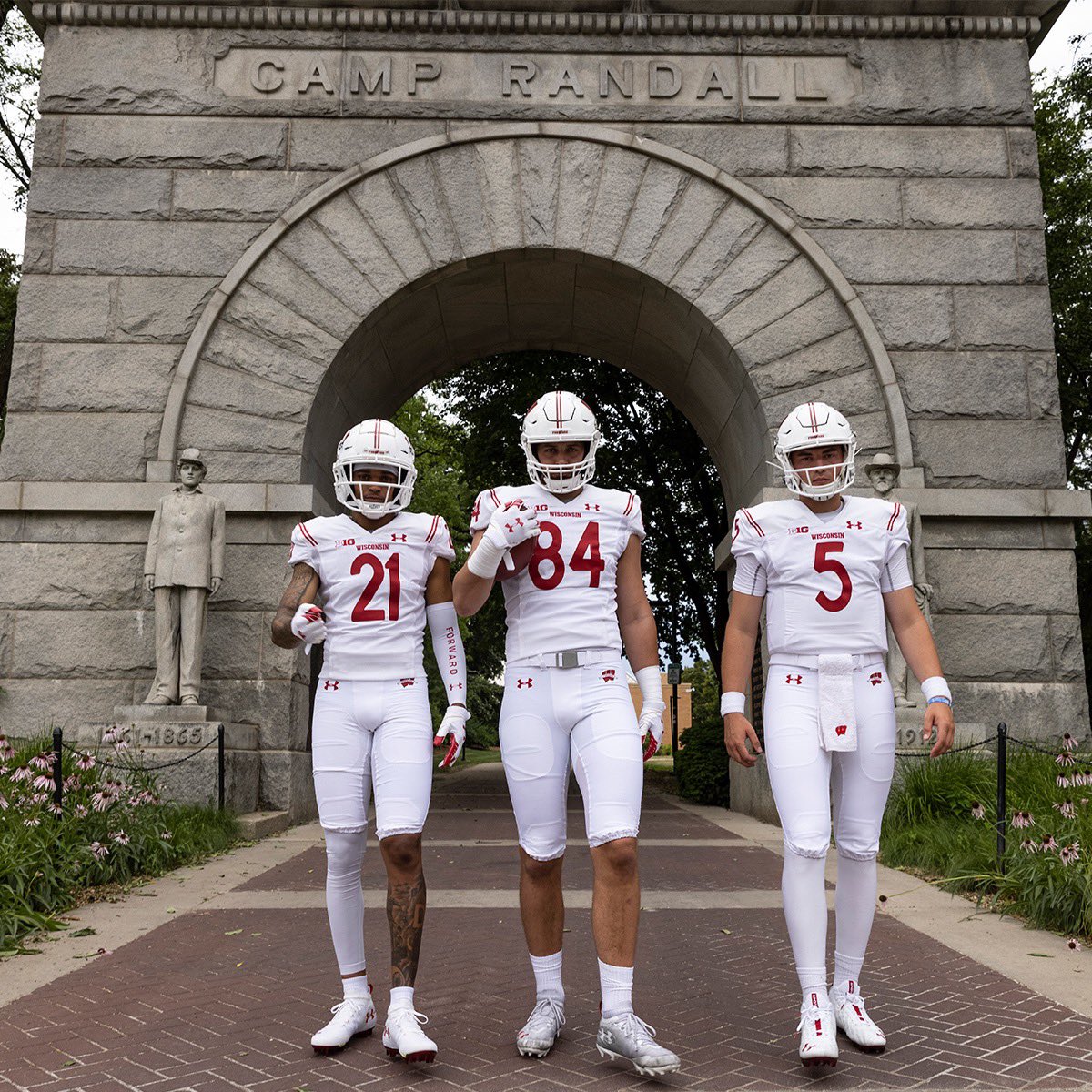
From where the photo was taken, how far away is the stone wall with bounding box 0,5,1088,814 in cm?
1062

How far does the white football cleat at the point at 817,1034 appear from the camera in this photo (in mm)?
3590

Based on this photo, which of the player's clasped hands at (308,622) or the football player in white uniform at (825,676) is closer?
the football player in white uniform at (825,676)

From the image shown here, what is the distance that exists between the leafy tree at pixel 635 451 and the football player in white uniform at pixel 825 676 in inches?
590

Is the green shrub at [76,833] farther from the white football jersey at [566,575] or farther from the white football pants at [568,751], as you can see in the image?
the white football jersey at [566,575]

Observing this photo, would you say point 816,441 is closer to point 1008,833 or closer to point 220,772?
point 1008,833

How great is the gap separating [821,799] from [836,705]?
0.34m

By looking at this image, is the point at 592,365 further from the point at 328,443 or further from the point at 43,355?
the point at 43,355

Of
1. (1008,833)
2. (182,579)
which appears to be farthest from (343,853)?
(182,579)

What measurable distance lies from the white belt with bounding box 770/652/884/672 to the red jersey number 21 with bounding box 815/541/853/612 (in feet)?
0.65

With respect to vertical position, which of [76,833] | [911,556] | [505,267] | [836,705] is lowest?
[76,833]

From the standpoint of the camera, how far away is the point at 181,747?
31.4ft

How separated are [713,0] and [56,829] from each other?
9.93m

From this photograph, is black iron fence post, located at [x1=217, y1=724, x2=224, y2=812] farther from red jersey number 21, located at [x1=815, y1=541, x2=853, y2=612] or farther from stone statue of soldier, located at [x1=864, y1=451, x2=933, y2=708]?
red jersey number 21, located at [x1=815, y1=541, x2=853, y2=612]

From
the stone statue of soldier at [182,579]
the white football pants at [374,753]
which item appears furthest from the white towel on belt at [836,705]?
the stone statue of soldier at [182,579]
